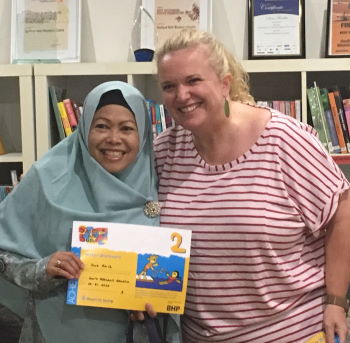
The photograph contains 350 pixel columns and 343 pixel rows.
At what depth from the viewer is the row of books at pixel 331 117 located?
97.0 inches

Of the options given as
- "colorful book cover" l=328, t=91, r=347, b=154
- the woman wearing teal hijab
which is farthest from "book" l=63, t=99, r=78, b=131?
"colorful book cover" l=328, t=91, r=347, b=154

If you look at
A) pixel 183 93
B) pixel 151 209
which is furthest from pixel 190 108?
pixel 151 209

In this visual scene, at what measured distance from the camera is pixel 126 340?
152 centimetres

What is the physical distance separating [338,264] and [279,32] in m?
1.39

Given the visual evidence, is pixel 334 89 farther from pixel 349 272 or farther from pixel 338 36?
pixel 349 272

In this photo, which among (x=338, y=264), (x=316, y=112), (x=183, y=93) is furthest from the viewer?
(x=316, y=112)

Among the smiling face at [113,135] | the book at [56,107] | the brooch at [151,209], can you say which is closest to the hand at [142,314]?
the brooch at [151,209]

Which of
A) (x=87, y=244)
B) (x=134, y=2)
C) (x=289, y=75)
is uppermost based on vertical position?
(x=134, y=2)

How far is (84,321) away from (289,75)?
1.72 metres

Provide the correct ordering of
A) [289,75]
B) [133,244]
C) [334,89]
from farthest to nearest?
[289,75] < [334,89] < [133,244]

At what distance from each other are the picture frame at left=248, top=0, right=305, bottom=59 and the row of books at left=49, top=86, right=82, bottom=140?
3.00 ft

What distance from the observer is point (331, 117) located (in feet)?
8.11

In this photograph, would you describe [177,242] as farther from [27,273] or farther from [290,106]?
[290,106]

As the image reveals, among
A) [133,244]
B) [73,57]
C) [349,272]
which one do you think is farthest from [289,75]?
[133,244]
